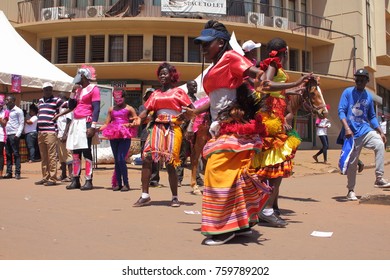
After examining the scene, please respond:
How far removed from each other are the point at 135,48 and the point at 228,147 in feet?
72.1

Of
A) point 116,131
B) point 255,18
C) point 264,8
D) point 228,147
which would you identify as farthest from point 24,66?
point 264,8

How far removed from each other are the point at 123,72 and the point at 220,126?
21.0 m

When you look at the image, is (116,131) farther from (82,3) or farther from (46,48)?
(46,48)

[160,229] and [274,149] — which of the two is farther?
[274,149]

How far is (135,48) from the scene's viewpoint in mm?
25016

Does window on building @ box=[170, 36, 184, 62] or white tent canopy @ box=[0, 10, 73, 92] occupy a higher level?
window on building @ box=[170, 36, 184, 62]

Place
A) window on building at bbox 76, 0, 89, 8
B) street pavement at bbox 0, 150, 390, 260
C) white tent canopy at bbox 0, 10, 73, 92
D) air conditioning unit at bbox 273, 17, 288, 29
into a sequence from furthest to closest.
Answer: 1. air conditioning unit at bbox 273, 17, 288, 29
2. window on building at bbox 76, 0, 89, 8
3. white tent canopy at bbox 0, 10, 73, 92
4. street pavement at bbox 0, 150, 390, 260

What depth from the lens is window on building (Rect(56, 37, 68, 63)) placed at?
2570 cm

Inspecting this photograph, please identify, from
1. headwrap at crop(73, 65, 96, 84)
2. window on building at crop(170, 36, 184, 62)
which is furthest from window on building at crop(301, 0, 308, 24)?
headwrap at crop(73, 65, 96, 84)

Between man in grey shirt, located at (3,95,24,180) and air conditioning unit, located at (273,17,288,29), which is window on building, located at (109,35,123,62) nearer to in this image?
air conditioning unit, located at (273,17,288,29)

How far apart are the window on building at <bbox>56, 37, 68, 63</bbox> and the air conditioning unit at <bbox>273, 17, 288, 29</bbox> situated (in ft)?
40.5

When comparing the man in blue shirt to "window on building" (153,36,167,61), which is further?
"window on building" (153,36,167,61)

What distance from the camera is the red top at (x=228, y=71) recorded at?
3.95 m

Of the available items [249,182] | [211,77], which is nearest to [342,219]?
[249,182]
